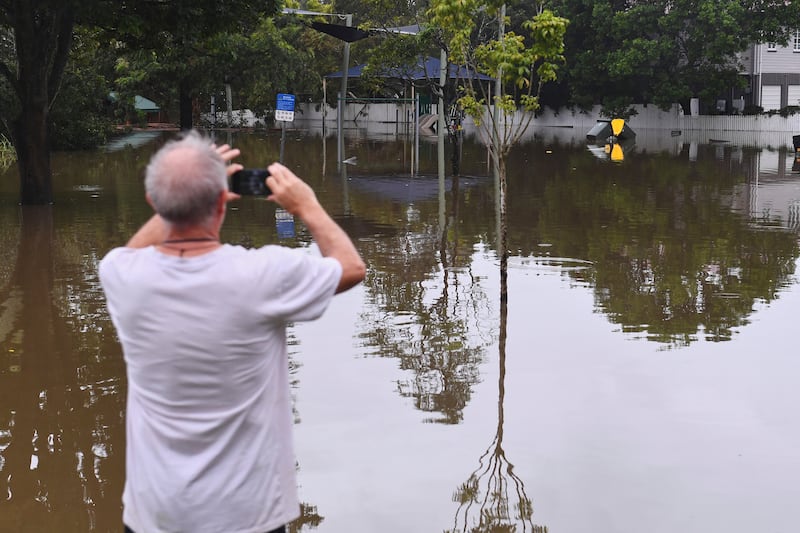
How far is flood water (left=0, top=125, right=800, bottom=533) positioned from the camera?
19.1ft

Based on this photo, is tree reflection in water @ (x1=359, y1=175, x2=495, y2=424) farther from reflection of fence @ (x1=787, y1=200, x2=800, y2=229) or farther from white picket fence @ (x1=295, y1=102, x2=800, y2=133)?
white picket fence @ (x1=295, y1=102, x2=800, y2=133)

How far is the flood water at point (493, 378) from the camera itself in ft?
19.1

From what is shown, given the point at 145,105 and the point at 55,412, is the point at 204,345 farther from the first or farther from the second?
the point at 145,105

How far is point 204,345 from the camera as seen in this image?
2986 mm

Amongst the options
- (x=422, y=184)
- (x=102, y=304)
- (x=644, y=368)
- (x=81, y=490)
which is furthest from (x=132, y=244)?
(x=422, y=184)

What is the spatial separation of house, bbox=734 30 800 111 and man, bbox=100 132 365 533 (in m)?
58.4

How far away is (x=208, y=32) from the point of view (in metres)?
19.4

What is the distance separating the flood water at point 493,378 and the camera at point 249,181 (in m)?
2.71

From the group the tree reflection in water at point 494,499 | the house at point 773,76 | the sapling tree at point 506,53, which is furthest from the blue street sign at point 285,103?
the house at point 773,76

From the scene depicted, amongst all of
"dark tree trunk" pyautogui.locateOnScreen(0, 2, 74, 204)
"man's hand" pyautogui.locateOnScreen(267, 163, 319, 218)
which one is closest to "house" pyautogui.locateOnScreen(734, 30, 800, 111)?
"dark tree trunk" pyautogui.locateOnScreen(0, 2, 74, 204)

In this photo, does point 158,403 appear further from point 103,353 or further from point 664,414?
point 103,353

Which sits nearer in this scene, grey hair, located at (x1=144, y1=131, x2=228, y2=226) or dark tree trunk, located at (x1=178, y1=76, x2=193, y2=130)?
grey hair, located at (x1=144, y1=131, x2=228, y2=226)

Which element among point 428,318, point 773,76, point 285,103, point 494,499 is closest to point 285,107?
point 285,103

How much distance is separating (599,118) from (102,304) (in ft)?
178
